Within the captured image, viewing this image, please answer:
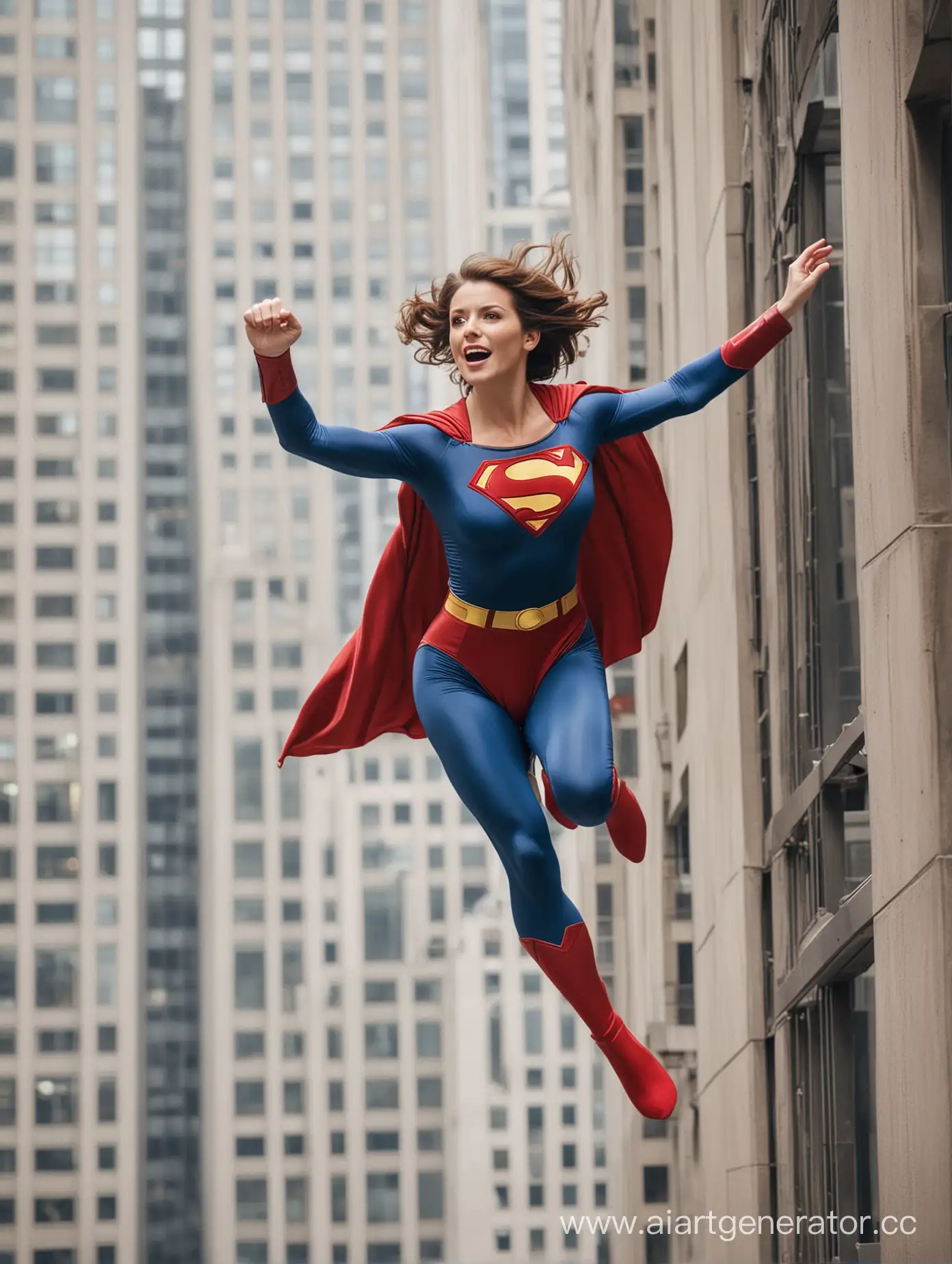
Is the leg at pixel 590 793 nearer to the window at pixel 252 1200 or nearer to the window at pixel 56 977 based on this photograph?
the window at pixel 56 977

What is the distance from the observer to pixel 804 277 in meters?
8.33

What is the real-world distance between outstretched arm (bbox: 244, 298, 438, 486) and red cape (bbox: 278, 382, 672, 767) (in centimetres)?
35

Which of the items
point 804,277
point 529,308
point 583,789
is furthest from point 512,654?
point 804,277

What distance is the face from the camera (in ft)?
27.0

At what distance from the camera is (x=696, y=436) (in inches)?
856

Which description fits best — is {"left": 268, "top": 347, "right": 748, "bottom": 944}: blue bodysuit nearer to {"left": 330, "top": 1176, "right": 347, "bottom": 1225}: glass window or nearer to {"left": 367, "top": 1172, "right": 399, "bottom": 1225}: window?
{"left": 330, "top": 1176, "right": 347, "bottom": 1225}: glass window

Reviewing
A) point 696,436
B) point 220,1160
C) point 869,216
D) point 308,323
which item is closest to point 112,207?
point 308,323

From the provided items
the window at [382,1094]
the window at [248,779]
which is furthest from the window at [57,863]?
the window at [382,1094]

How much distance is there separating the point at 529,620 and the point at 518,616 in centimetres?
4

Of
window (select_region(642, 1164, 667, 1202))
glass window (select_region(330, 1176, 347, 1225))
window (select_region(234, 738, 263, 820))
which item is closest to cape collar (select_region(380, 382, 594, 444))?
window (select_region(642, 1164, 667, 1202))

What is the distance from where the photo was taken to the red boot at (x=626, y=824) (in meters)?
8.52

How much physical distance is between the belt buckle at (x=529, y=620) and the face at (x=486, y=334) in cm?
87

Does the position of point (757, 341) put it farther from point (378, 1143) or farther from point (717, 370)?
point (378, 1143)

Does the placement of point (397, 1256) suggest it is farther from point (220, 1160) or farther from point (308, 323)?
point (308, 323)
